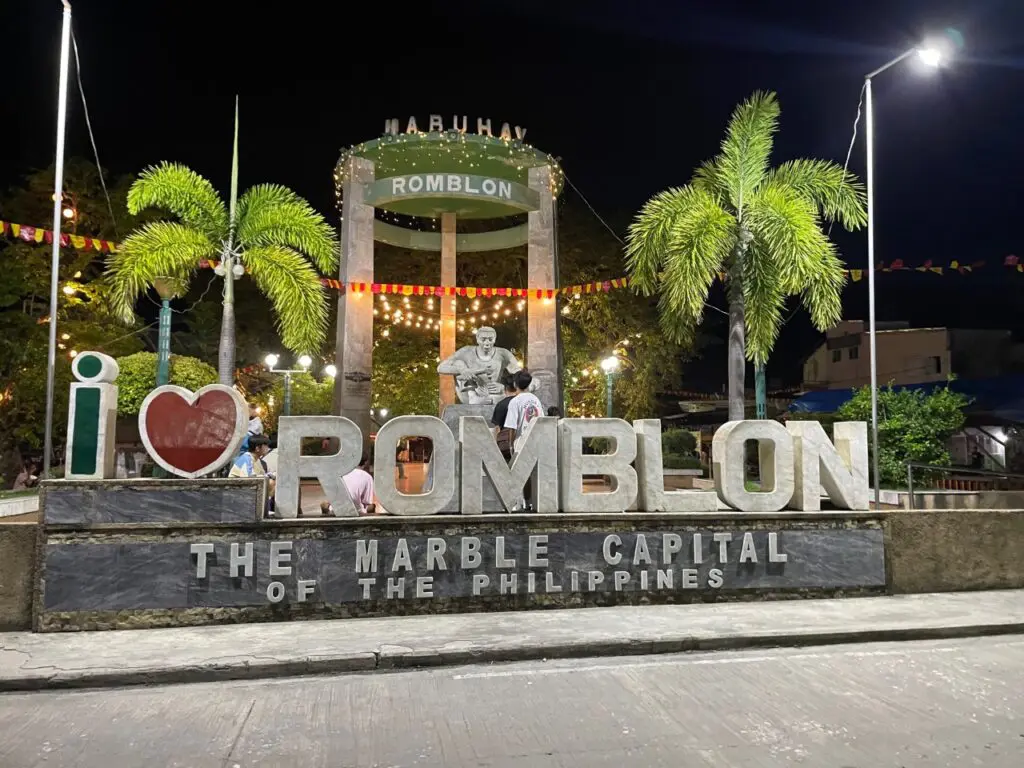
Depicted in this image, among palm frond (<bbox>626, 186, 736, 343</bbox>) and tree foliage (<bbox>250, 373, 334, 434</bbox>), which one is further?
tree foliage (<bbox>250, 373, 334, 434</bbox>)

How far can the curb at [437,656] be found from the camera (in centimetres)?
564

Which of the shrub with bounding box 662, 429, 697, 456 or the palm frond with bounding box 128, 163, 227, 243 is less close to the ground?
the palm frond with bounding box 128, 163, 227, 243

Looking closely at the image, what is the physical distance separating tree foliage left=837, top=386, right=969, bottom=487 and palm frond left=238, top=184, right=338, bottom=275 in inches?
514

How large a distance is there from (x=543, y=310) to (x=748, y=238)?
859cm

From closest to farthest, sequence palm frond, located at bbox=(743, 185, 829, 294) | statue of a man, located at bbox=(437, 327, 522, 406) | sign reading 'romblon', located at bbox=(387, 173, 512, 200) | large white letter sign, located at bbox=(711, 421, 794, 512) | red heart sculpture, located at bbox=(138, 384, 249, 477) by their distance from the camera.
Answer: red heart sculpture, located at bbox=(138, 384, 249, 477) → large white letter sign, located at bbox=(711, 421, 794, 512) → palm frond, located at bbox=(743, 185, 829, 294) → statue of a man, located at bbox=(437, 327, 522, 406) → sign reading 'romblon', located at bbox=(387, 173, 512, 200)

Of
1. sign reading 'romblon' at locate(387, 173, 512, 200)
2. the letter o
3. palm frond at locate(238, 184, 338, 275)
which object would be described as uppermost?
sign reading 'romblon' at locate(387, 173, 512, 200)

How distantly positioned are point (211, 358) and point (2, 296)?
10721 millimetres

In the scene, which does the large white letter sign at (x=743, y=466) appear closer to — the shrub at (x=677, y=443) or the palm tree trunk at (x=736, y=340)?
the palm tree trunk at (x=736, y=340)

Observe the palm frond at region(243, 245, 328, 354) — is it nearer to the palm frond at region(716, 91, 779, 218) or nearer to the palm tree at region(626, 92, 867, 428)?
the palm tree at region(626, 92, 867, 428)

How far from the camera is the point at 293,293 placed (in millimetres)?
15773

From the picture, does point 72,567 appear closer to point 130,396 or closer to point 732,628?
point 732,628

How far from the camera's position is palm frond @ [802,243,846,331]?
13.4 m

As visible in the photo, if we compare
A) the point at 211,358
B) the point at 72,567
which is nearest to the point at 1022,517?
the point at 72,567

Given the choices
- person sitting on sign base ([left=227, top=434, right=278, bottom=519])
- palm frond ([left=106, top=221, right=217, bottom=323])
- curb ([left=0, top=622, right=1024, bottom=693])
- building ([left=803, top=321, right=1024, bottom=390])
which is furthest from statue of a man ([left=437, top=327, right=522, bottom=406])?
building ([left=803, top=321, right=1024, bottom=390])
